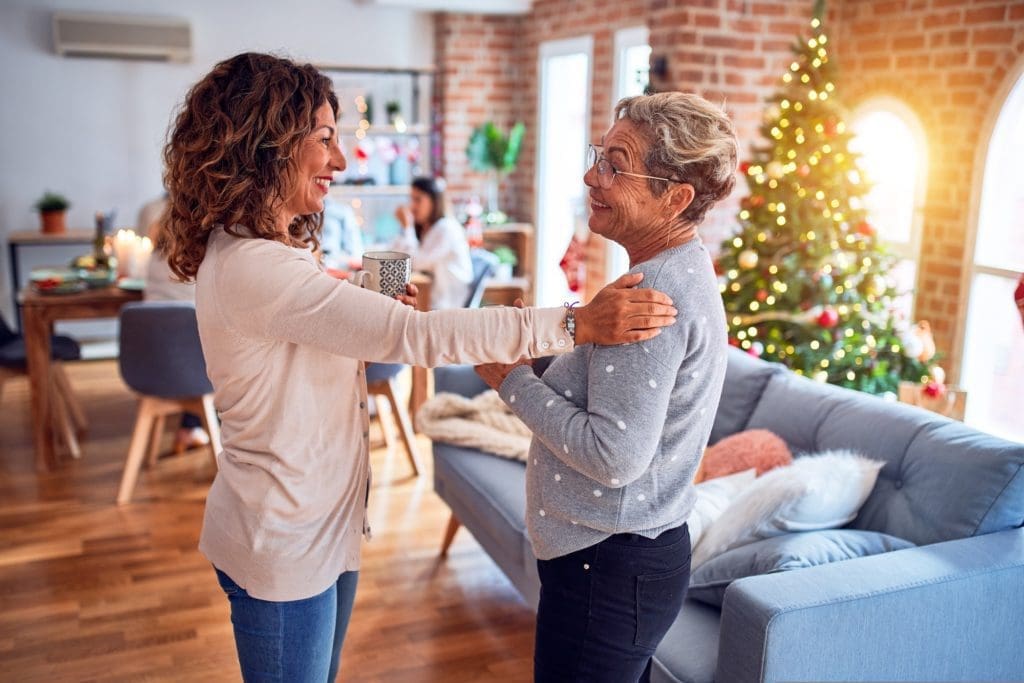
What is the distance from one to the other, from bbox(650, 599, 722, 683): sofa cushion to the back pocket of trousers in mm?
506

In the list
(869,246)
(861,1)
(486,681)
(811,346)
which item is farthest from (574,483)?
(861,1)

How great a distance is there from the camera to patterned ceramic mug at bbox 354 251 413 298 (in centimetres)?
151

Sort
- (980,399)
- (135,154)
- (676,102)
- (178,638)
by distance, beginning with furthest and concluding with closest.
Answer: (135,154) → (980,399) → (178,638) → (676,102)

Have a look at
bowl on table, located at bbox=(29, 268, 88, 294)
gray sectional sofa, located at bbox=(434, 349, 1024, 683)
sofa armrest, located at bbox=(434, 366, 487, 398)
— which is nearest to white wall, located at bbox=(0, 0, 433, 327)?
bowl on table, located at bbox=(29, 268, 88, 294)

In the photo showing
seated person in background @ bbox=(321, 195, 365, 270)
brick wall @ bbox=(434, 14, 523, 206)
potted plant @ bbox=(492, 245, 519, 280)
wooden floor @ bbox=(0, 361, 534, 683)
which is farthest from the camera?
brick wall @ bbox=(434, 14, 523, 206)

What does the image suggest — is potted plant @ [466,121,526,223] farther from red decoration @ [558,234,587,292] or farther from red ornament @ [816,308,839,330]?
red ornament @ [816,308,839,330]

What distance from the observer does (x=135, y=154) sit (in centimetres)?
645

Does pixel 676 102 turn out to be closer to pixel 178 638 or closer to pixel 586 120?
pixel 178 638

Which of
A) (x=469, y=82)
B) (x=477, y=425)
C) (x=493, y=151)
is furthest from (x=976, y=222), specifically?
(x=469, y=82)

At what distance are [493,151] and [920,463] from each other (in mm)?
4825

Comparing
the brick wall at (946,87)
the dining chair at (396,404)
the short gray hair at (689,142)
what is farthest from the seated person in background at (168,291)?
the brick wall at (946,87)

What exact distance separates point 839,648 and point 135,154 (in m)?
6.01

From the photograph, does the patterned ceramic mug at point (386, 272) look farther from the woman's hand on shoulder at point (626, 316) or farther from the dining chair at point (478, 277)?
the dining chair at point (478, 277)

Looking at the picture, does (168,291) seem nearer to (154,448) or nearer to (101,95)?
(154,448)
